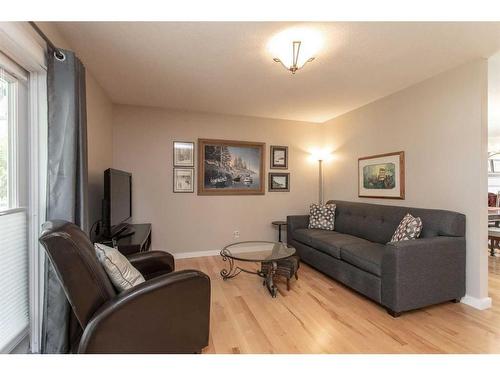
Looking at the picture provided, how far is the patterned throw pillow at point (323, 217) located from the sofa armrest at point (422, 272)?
1.44 metres

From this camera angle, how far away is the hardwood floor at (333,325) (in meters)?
1.62

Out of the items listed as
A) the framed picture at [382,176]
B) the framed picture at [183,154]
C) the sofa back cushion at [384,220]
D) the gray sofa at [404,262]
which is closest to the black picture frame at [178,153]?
the framed picture at [183,154]

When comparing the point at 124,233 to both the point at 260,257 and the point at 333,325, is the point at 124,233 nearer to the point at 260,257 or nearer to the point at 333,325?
the point at 260,257

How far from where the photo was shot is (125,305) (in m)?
1.16

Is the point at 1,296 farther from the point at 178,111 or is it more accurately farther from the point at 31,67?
the point at 178,111

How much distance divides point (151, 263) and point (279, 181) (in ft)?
8.79

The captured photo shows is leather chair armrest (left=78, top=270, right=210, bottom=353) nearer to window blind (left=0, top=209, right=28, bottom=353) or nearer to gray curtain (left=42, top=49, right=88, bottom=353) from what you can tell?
gray curtain (left=42, top=49, right=88, bottom=353)

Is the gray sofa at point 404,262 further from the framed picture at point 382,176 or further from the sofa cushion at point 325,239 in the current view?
the framed picture at point 382,176

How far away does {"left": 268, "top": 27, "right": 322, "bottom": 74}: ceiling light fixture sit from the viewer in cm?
176

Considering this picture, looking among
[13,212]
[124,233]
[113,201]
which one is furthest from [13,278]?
[124,233]

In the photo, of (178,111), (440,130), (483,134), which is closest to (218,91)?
(178,111)

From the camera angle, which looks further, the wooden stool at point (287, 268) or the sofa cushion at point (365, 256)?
the wooden stool at point (287, 268)

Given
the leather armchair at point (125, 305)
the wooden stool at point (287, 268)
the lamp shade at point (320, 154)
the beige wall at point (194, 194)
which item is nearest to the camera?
the leather armchair at point (125, 305)
